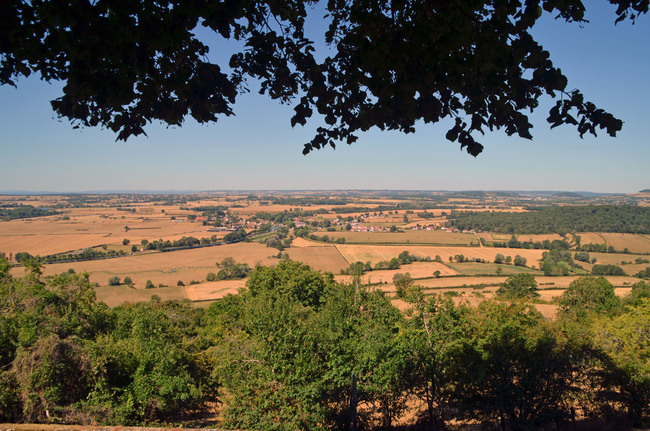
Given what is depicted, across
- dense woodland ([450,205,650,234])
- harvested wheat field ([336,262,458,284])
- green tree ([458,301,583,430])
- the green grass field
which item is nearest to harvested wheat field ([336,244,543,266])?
the green grass field

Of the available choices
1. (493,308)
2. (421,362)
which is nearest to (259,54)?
(421,362)

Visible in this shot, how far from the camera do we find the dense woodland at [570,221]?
3531 inches

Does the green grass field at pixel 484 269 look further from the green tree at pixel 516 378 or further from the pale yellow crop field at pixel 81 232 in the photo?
the pale yellow crop field at pixel 81 232

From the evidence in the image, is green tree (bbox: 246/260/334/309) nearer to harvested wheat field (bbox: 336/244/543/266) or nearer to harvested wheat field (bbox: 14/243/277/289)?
harvested wheat field (bbox: 14/243/277/289)

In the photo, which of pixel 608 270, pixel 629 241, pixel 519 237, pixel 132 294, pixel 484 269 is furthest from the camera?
pixel 519 237

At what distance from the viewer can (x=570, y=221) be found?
9788 centimetres

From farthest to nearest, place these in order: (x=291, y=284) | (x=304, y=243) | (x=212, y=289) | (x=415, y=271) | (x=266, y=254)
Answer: (x=304, y=243)
(x=266, y=254)
(x=415, y=271)
(x=212, y=289)
(x=291, y=284)

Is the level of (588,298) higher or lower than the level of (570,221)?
lower

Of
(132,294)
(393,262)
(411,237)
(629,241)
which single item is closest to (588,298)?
(393,262)

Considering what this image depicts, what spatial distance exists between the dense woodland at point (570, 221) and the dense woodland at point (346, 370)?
90.9 m

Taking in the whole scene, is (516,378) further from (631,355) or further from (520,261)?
(520,261)

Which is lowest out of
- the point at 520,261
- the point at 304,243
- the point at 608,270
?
the point at 608,270

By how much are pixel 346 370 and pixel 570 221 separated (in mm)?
112217

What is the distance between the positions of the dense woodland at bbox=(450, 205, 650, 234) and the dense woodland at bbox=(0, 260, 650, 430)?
3578 inches
